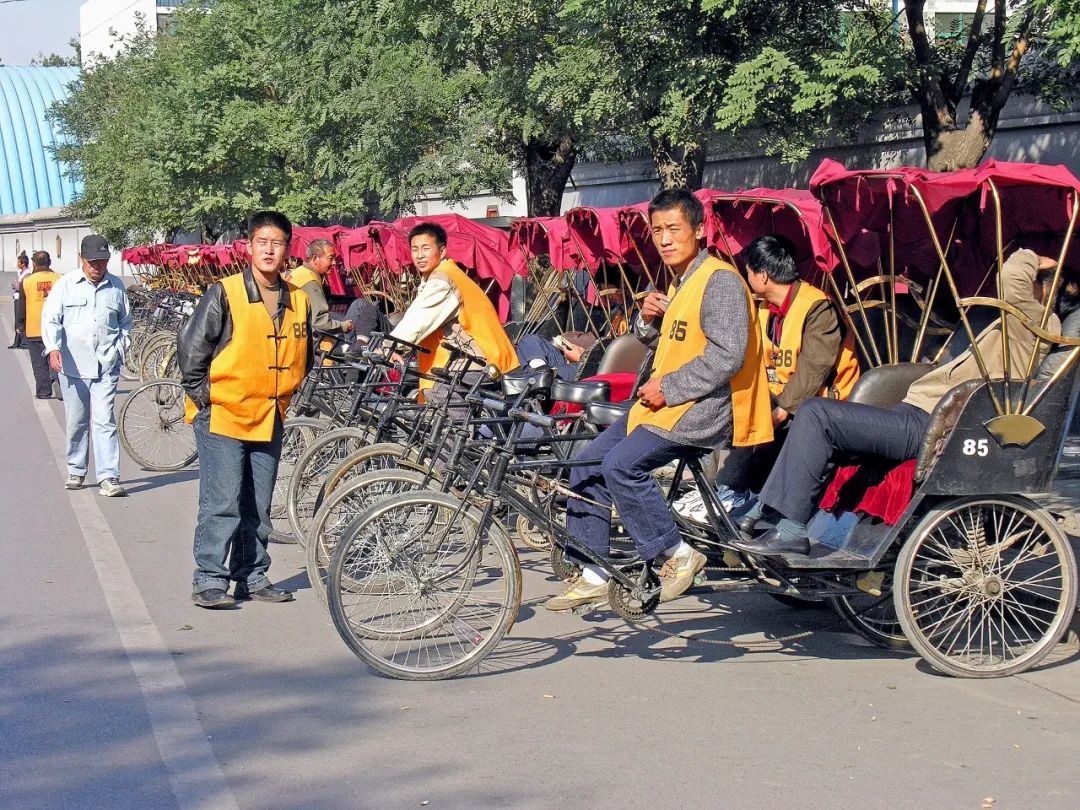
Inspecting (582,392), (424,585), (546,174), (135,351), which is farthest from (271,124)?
(424,585)

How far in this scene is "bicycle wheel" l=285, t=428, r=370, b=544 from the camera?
314 inches

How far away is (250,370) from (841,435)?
304cm

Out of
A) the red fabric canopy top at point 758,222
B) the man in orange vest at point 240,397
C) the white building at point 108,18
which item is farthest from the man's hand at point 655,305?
the white building at point 108,18

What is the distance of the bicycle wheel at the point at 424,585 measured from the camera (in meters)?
5.59

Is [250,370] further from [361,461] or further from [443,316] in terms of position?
[443,316]

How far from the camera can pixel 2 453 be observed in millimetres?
12930

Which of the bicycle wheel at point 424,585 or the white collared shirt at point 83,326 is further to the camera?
the white collared shirt at point 83,326

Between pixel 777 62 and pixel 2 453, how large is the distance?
320 inches

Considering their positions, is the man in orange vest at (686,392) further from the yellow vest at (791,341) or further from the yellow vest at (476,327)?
the yellow vest at (476,327)

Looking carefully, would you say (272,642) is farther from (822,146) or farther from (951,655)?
(822,146)

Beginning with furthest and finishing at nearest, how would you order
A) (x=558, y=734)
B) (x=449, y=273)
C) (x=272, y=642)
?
(x=449, y=273), (x=272, y=642), (x=558, y=734)

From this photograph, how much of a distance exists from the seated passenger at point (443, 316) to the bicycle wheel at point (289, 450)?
1035 mm

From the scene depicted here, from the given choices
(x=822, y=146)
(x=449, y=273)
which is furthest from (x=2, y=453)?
(x=822, y=146)

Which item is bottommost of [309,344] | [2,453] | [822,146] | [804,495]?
[2,453]
